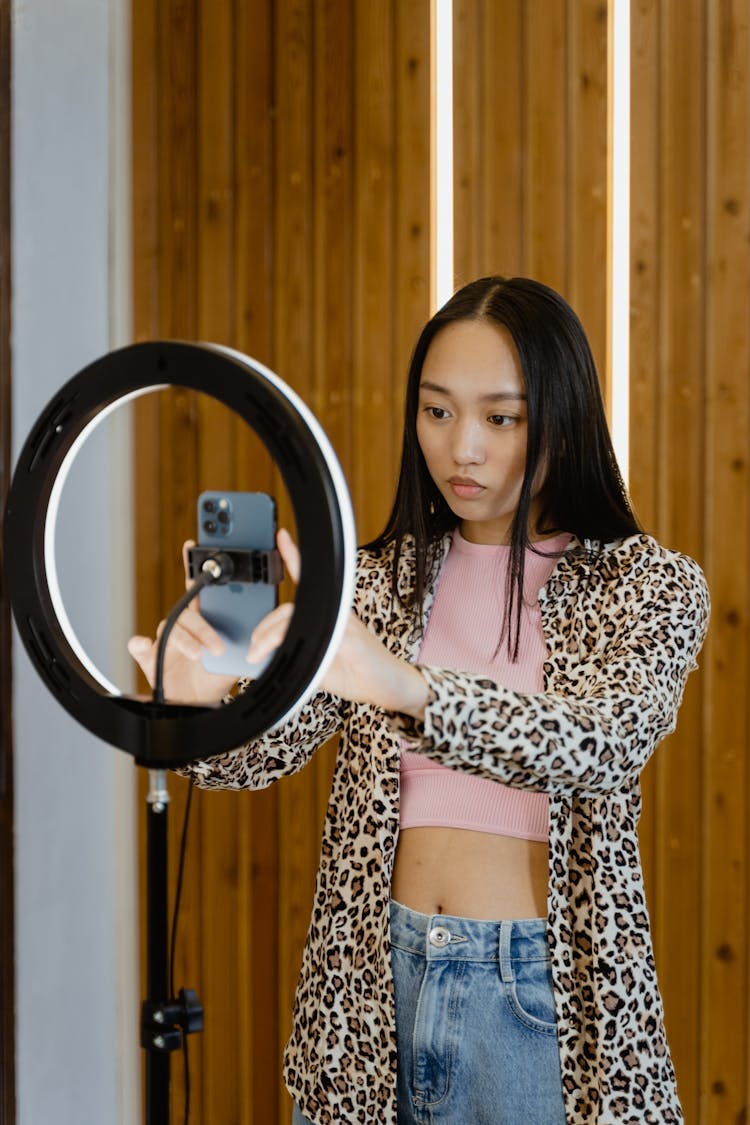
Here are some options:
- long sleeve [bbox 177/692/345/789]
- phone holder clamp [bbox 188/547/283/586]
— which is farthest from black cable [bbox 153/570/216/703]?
long sleeve [bbox 177/692/345/789]

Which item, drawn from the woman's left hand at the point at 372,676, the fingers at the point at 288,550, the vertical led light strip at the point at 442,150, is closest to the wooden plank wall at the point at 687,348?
the vertical led light strip at the point at 442,150

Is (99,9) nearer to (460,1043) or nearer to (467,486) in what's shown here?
(467,486)

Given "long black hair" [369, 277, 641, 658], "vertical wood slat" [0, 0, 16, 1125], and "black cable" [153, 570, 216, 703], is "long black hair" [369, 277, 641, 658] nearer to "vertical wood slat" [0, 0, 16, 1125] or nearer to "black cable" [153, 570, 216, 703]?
"black cable" [153, 570, 216, 703]

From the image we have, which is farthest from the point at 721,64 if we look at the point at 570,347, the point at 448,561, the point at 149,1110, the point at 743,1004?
the point at 149,1110

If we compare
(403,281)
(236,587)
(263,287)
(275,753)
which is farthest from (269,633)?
(263,287)

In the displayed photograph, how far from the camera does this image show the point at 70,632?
0.87 m

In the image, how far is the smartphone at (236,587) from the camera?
0.77 metres

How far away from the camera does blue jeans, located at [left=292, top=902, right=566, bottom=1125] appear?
43.9 inches

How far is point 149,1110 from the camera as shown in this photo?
2.66 ft

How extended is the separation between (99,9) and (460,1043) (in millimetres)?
1823

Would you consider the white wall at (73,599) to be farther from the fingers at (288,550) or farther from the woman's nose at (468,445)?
the fingers at (288,550)

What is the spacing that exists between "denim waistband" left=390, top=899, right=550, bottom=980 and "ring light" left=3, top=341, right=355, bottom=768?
1.46 ft

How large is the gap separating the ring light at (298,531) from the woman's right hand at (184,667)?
0.05m

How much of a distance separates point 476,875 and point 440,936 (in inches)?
2.6
